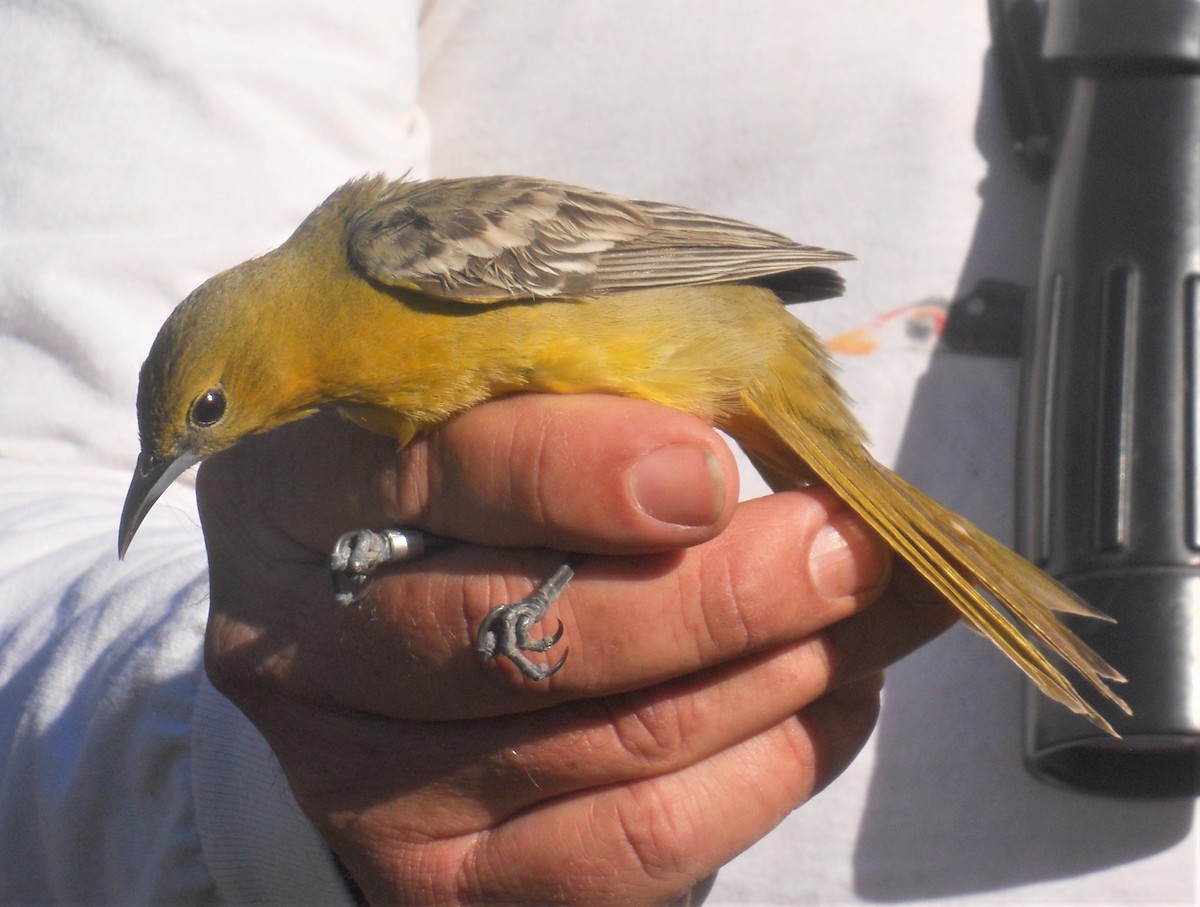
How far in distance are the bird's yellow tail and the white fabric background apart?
0.83 meters

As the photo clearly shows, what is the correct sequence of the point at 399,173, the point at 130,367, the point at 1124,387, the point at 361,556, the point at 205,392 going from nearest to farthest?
the point at 361,556, the point at 205,392, the point at 1124,387, the point at 130,367, the point at 399,173

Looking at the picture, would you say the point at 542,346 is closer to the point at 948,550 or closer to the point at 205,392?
the point at 205,392

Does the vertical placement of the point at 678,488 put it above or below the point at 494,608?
above

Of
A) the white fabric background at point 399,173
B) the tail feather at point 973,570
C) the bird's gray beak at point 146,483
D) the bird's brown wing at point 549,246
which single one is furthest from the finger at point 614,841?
the bird's brown wing at point 549,246

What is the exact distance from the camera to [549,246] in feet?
8.09

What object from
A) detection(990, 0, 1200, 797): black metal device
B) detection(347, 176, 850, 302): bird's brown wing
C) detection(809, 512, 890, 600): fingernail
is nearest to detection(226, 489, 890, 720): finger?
detection(809, 512, 890, 600): fingernail

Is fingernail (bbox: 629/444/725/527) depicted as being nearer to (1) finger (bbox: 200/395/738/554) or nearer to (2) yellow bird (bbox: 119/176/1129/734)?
(1) finger (bbox: 200/395/738/554)

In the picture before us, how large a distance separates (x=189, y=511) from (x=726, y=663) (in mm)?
1947

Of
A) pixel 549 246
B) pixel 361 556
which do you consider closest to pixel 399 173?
pixel 549 246

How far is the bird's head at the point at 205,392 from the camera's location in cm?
238

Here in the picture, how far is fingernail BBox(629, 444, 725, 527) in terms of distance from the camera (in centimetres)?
194

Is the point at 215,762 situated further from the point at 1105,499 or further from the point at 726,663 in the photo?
the point at 1105,499

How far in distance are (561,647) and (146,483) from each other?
1.06 m

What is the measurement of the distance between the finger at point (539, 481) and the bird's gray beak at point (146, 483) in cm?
30
